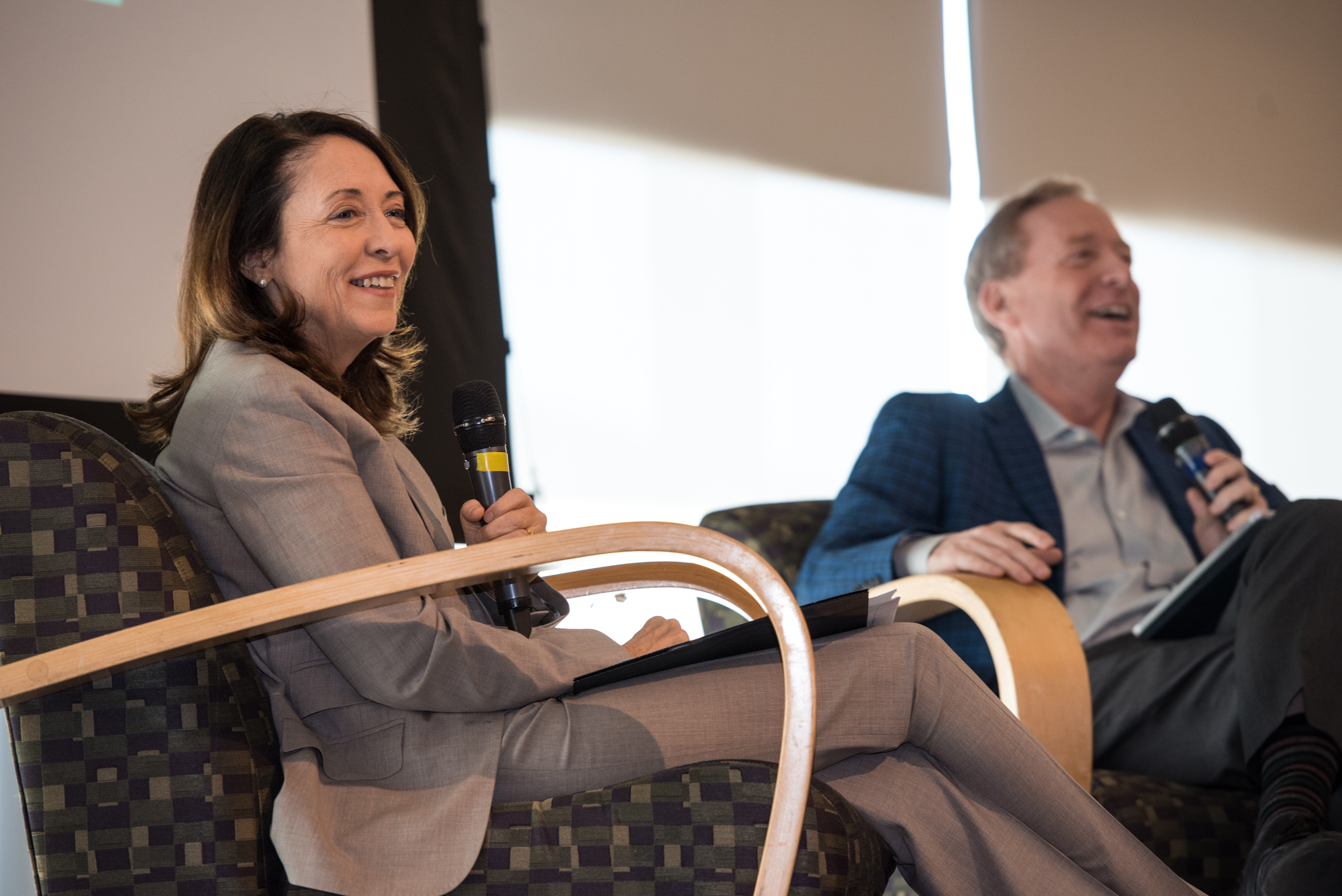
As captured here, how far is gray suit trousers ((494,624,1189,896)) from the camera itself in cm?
103

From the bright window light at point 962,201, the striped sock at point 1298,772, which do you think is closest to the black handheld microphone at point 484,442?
the striped sock at point 1298,772

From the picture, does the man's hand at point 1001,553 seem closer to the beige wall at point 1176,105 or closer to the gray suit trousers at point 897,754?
the gray suit trousers at point 897,754

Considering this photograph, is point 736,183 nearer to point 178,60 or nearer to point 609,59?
point 609,59

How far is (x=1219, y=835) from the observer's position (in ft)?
4.88

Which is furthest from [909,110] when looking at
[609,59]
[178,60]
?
[178,60]

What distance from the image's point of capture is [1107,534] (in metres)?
2.10

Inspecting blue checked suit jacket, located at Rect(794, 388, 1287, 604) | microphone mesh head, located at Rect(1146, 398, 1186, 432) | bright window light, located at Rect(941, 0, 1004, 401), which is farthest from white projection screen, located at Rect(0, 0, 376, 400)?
bright window light, located at Rect(941, 0, 1004, 401)

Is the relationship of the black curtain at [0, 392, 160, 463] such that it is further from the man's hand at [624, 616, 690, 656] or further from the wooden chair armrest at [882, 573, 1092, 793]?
the wooden chair armrest at [882, 573, 1092, 793]

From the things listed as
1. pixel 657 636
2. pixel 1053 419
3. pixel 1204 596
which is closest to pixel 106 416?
pixel 657 636

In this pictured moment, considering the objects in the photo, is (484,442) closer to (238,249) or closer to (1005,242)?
(238,249)

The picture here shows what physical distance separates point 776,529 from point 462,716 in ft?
3.34

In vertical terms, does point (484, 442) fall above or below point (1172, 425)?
above

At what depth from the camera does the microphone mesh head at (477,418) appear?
1.27 metres

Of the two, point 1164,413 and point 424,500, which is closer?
point 424,500
